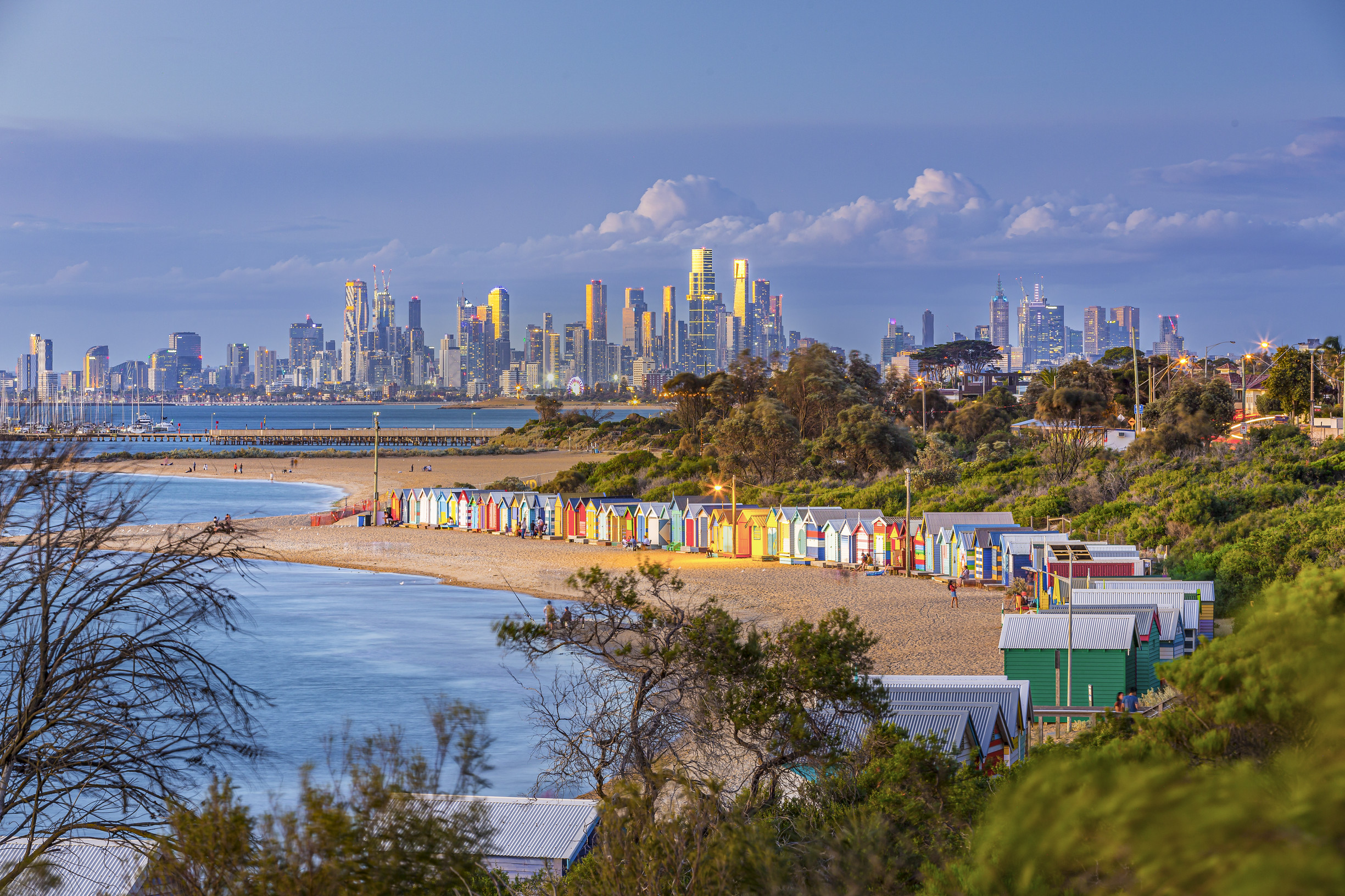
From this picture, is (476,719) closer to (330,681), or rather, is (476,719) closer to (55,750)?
(55,750)

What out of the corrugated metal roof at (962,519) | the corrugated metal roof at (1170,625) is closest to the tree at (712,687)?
the corrugated metal roof at (1170,625)

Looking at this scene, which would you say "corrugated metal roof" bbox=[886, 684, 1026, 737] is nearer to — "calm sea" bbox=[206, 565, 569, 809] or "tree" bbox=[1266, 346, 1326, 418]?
"calm sea" bbox=[206, 565, 569, 809]

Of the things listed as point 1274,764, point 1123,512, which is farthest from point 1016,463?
point 1274,764

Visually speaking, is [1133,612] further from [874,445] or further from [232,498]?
[232,498]

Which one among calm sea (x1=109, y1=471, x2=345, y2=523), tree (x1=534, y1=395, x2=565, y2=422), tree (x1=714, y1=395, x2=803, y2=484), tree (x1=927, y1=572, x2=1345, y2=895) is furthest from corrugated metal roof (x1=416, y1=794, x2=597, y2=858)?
tree (x1=534, y1=395, x2=565, y2=422)

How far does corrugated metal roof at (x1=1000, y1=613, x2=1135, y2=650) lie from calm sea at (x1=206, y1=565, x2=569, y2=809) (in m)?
8.03

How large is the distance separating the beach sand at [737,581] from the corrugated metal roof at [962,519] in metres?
2.10

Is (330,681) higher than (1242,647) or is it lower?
lower

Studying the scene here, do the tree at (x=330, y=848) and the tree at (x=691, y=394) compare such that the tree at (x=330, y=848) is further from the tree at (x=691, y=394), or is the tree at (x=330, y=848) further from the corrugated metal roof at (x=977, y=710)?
the tree at (x=691, y=394)

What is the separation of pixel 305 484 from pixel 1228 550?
64666 mm

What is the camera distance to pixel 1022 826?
2.59m

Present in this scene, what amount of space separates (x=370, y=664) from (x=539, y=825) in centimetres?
1459

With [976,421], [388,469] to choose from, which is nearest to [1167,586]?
[976,421]

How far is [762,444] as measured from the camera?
53.9 metres
